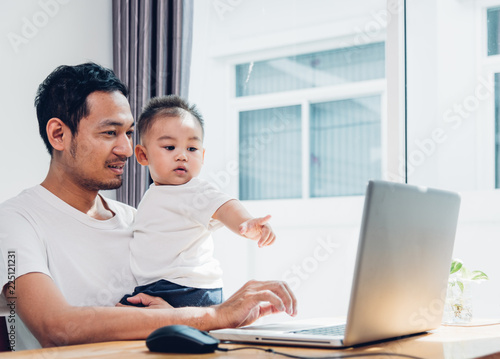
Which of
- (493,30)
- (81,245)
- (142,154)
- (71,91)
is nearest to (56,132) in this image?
(71,91)

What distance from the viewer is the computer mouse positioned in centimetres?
98

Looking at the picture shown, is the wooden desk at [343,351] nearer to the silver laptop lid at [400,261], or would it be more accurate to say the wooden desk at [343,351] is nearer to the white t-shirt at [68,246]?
the silver laptop lid at [400,261]

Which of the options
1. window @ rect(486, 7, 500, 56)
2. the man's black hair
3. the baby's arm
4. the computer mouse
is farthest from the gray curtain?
the computer mouse

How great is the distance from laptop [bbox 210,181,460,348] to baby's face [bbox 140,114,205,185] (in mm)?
622

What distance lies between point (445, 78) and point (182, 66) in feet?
4.19

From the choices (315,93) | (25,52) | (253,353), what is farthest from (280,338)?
(315,93)

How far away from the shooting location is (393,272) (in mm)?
1090

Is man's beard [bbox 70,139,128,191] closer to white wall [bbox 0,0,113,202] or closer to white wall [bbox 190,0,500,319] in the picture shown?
white wall [bbox 0,0,113,202]

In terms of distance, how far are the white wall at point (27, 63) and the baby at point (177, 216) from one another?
A: 940 millimetres

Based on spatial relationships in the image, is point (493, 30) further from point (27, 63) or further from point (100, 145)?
point (27, 63)

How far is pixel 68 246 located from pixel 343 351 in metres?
0.97

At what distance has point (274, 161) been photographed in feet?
16.0

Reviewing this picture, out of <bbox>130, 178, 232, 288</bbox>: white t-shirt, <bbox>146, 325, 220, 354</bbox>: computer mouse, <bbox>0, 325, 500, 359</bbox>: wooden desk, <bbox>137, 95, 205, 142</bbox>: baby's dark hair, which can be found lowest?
<bbox>0, 325, 500, 359</bbox>: wooden desk

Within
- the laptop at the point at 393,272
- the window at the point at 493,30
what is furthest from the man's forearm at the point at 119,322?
the window at the point at 493,30
